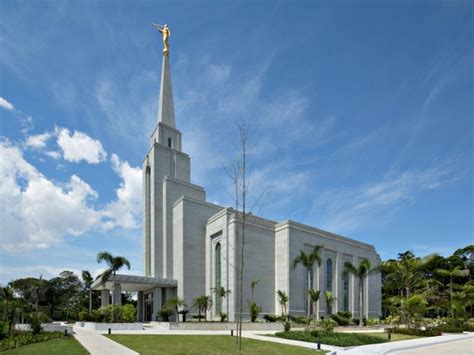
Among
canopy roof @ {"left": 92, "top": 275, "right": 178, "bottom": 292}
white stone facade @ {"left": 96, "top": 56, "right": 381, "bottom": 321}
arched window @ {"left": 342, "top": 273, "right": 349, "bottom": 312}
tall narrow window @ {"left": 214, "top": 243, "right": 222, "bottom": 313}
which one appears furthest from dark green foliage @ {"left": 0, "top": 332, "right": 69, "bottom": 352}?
arched window @ {"left": 342, "top": 273, "right": 349, "bottom": 312}

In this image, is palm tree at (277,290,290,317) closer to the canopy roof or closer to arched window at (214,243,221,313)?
arched window at (214,243,221,313)

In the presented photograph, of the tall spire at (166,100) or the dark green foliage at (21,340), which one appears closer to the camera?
the dark green foliage at (21,340)

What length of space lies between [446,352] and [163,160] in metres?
38.3

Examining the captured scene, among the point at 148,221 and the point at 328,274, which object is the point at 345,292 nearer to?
the point at 328,274

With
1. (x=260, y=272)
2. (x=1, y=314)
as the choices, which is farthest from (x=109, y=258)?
(x=260, y=272)

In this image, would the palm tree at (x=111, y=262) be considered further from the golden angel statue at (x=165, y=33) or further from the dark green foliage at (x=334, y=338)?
the golden angel statue at (x=165, y=33)

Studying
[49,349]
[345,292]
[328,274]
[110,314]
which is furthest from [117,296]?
[345,292]

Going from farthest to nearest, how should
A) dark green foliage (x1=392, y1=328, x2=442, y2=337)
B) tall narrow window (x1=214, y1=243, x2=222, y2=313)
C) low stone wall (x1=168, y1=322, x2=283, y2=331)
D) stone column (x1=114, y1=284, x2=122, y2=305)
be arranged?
tall narrow window (x1=214, y1=243, x2=222, y2=313)
stone column (x1=114, y1=284, x2=122, y2=305)
low stone wall (x1=168, y1=322, x2=283, y2=331)
dark green foliage (x1=392, y1=328, x2=442, y2=337)

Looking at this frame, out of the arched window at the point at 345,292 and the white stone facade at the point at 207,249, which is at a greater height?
the white stone facade at the point at 207,249

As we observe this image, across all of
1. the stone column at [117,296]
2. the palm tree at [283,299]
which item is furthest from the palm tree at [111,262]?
the palm tree at [283,299]

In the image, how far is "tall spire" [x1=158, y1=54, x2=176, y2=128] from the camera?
5191 centimetres

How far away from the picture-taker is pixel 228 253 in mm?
39625

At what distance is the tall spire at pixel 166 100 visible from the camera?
51.9 meters

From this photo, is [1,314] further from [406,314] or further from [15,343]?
[406,314]
